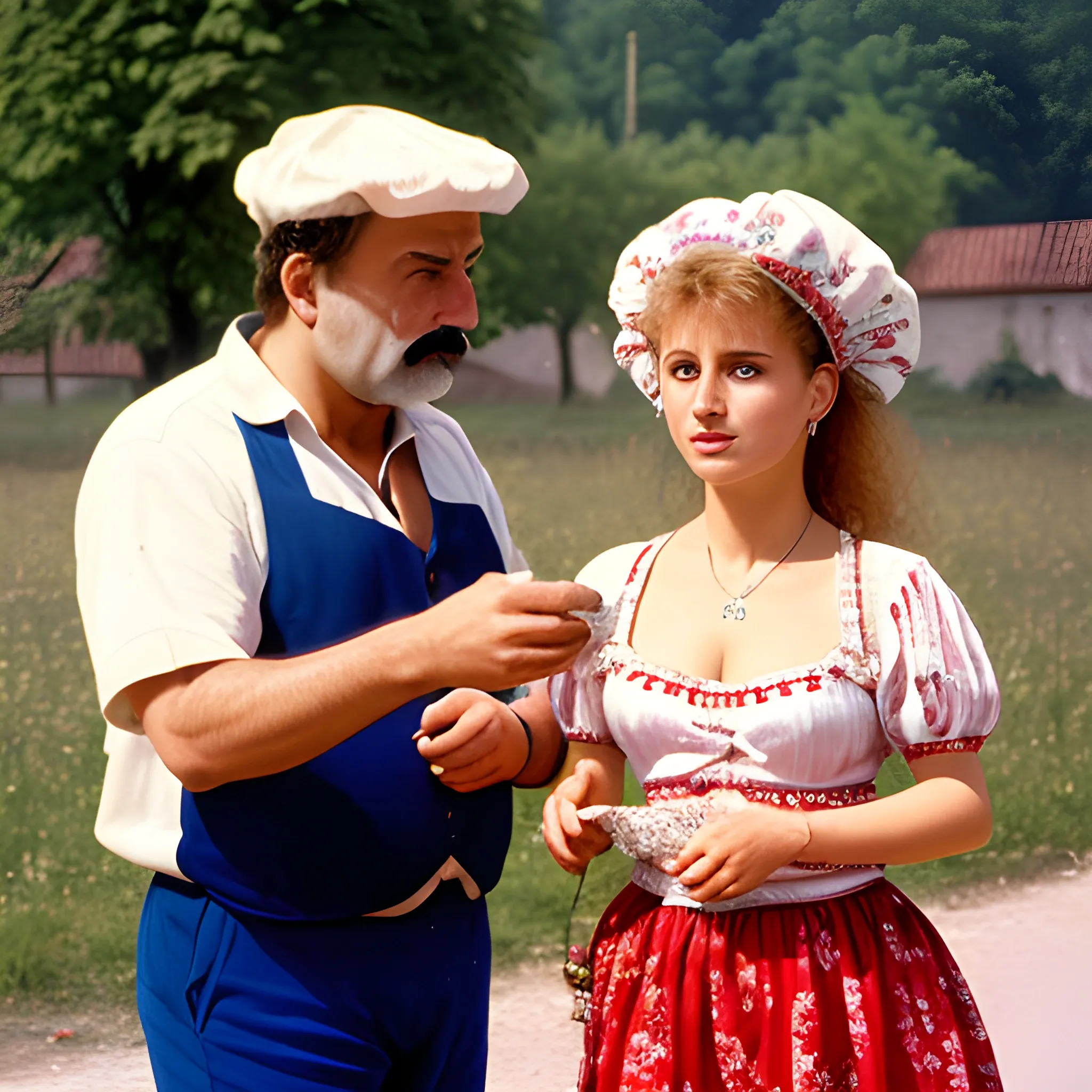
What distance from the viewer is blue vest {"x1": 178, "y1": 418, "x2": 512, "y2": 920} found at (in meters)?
2.14

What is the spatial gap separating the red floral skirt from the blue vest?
38cm

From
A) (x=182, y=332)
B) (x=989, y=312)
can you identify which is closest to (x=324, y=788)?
(x=989, y=312)

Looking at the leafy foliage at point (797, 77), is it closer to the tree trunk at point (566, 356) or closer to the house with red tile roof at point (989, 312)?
the house with red tile roof at point (989, 312)

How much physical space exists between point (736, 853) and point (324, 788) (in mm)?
593

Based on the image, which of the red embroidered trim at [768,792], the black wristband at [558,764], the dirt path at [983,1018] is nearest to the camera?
the red embroidered trim at [768,792]

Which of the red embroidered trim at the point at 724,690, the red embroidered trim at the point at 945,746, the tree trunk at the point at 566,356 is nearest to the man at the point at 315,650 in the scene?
the red embroidered trim at the point at 724,690

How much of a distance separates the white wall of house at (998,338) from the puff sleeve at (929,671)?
3.79m

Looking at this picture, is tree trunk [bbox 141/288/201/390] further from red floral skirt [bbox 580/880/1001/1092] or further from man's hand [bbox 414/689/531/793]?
red floral skirt [bbox 580/880/1001/1092]

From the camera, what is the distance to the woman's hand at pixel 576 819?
2.21 meters

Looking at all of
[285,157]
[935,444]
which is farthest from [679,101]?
[285,157]

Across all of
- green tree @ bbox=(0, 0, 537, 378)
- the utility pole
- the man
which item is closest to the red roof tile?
the utility pole

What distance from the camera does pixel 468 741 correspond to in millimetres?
2213

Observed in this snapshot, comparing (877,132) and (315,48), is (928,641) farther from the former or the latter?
(315,48)

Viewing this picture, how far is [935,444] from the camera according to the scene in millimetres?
6836
